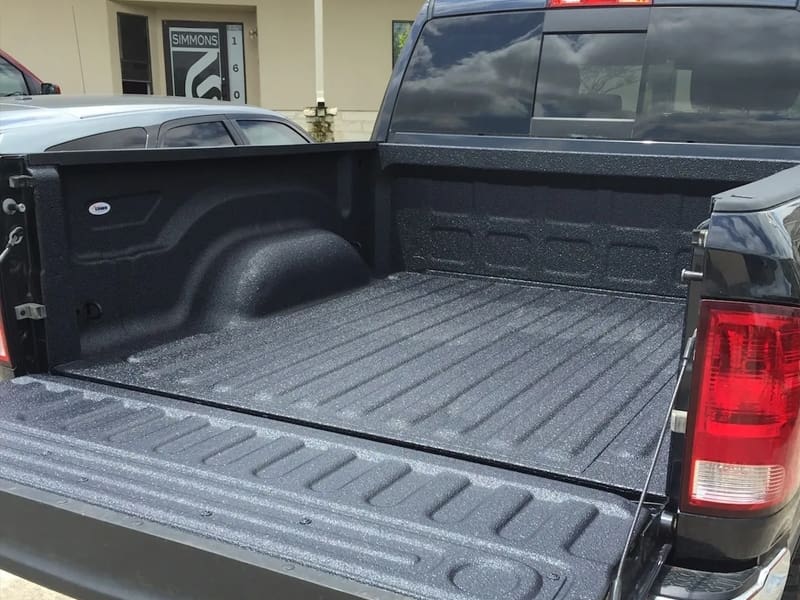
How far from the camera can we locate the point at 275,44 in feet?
47.8

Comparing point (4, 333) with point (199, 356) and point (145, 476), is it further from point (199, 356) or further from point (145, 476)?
point (145, 476)

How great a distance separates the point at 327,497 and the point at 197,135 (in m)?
4.55

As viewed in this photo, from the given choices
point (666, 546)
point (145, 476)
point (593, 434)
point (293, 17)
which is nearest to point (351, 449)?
point (145, 476)

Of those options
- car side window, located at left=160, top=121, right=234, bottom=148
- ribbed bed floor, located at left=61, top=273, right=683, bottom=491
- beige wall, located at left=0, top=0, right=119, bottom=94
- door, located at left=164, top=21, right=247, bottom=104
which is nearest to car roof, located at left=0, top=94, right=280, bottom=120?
car side window, located at left=160, top=121, right=234, bottom=148

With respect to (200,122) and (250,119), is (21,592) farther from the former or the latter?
(250,119)

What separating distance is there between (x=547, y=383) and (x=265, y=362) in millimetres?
890

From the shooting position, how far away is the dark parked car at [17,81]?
7211 millimetres

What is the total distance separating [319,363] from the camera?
261cm

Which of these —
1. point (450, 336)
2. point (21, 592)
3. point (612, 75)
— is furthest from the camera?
point (612, 75)

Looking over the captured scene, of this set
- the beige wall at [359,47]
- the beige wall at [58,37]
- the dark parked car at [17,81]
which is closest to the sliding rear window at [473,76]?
the dark parked car at [17,81]

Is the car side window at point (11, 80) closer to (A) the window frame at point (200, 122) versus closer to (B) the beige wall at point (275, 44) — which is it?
(A) the window frame at point (200, 122)

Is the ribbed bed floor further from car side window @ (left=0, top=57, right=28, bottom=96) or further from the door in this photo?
the door

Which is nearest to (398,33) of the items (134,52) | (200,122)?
(134,52)

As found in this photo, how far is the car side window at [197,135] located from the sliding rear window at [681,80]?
299 cm
